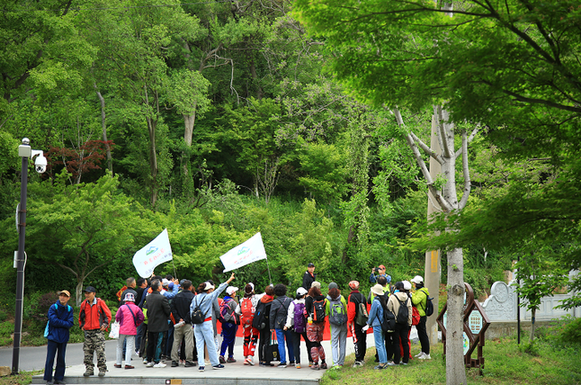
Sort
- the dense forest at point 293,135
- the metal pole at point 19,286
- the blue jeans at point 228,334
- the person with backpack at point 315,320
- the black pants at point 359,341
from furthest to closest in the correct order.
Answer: the blue jeans at point 228,334, the metal pole at point 19,286, the black pants at point 359,341, the person with backpack at point 315,320, the dense forest at point 293,135

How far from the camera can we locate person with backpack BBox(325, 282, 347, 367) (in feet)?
33.8

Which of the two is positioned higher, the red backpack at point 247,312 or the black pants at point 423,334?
the red backpack at point 247,312

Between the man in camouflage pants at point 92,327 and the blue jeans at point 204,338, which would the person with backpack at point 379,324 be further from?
the man in camouflage pants at point 92,327

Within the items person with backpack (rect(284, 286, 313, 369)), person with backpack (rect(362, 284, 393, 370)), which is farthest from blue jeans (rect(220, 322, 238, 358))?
person with backpack (rect(362, 284, 393, 370))

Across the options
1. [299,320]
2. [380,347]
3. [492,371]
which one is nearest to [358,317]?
[380,347]

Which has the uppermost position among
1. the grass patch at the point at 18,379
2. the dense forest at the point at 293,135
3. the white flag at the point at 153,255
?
the dense forest at the point at 293,135

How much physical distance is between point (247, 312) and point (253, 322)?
1.14 ft

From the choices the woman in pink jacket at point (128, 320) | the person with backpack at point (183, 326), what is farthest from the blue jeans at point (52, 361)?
the person with backpack at point (183, 326)

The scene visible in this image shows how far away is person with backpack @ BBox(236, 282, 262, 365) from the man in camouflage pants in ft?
9.67

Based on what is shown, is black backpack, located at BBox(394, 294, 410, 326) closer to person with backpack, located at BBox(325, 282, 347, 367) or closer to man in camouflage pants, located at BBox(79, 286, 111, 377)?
person with backpack, located at BBox(325, 282, 347, 367)

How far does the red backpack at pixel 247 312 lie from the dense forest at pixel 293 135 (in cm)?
400

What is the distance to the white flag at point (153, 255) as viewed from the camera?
44.4 feet

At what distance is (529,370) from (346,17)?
A: 29.8 ft

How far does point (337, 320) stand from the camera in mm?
10273
